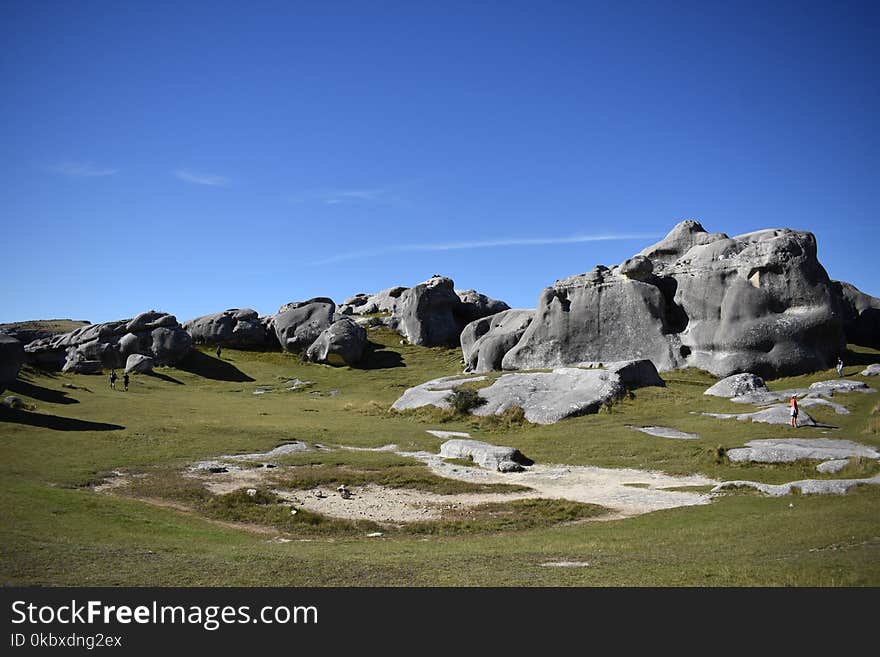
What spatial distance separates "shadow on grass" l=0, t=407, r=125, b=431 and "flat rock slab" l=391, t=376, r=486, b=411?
20.1 m

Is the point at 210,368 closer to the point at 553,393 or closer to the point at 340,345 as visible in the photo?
the point at 340,345

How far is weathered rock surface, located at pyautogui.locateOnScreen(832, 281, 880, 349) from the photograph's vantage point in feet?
246

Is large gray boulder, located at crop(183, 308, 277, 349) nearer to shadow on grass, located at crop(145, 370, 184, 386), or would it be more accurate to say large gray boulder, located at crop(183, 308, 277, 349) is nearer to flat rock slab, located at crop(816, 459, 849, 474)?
shadow on grass, located at crop(145, 370, 184, 386)

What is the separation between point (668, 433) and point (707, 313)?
26.7m

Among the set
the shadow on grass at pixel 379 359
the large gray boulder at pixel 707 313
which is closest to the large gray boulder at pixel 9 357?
the large gray boulder at pixel 707 313

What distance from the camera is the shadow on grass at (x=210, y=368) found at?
3019 inches

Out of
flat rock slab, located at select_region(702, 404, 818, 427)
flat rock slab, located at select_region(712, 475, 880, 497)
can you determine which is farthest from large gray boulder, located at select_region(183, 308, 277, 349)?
flat rock slab, located at select_region(712, 475, 880, 497)

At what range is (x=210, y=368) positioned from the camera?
79000 mm
